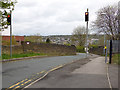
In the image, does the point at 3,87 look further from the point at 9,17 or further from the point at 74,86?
the point at 9,17

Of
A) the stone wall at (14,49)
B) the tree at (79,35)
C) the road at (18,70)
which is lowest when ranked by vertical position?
the road at (18,70)

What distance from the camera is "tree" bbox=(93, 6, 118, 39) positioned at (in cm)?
2698

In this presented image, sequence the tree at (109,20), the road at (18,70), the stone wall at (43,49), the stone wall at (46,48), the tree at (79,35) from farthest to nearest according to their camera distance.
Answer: the tree at (79,35), the stone wall at (46,48), the stone wall at (43,49), the tree at (109,20), the road at (18,70)

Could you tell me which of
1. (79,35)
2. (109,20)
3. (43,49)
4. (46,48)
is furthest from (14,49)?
(79,35)

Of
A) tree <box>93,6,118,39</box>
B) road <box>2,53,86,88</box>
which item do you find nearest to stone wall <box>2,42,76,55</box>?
tree <box>93,6,118,39</box>

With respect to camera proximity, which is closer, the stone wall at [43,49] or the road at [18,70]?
the road at [18,70]

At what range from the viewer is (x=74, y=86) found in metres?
7.03

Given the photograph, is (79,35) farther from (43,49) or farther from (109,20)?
(109,20)

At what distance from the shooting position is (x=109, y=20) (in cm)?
2795

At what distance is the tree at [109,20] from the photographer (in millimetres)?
26983

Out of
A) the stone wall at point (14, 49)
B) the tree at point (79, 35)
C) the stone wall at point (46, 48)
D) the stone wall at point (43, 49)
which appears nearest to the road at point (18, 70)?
the stone wall at point (14, 49)

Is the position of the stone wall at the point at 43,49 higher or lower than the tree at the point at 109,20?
lower

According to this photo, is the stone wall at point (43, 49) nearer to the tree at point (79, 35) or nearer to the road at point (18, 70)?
the road at point (18, 70)

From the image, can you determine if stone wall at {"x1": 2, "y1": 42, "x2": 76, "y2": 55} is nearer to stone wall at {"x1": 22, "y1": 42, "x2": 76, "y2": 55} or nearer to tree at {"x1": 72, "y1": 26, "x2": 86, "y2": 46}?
stone wall at {"x1": 22, "y1": 42, "x2": 76, "y2": 55}
